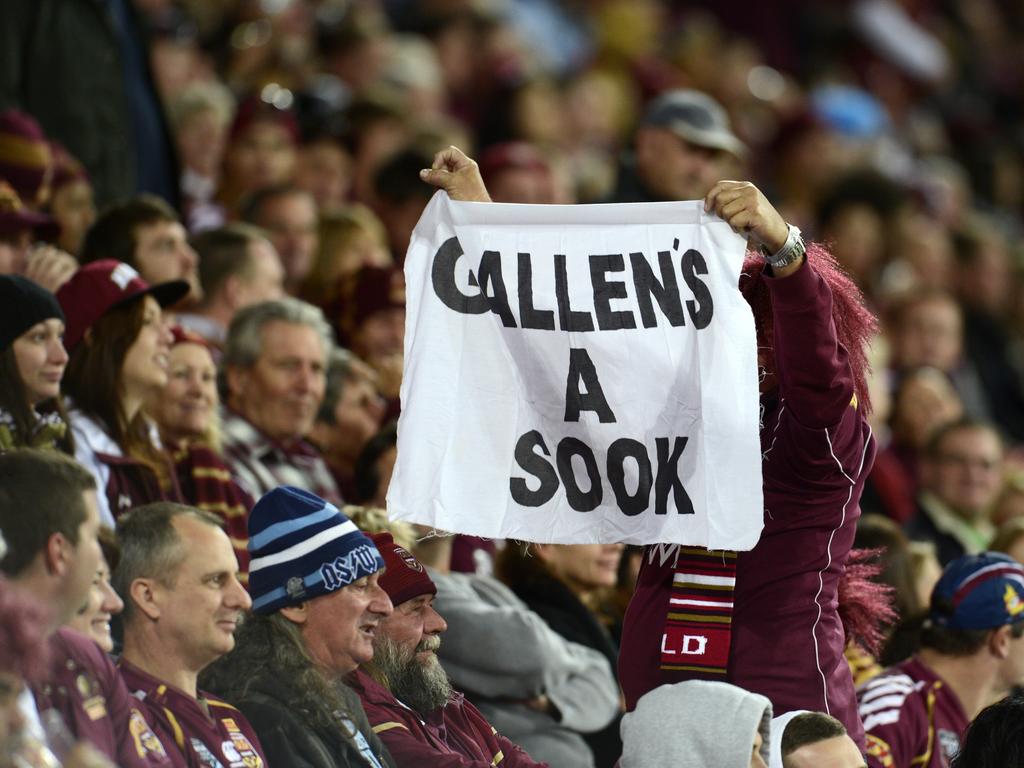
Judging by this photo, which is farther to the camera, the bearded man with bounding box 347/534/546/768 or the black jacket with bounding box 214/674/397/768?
the bearded man with bounding box 347/534/546/768

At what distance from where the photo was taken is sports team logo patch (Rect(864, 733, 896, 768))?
555cm

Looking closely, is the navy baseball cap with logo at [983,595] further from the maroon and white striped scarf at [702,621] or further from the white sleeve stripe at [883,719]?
the maroon and white striped scarf at [702,621]

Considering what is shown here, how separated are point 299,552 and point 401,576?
38cm

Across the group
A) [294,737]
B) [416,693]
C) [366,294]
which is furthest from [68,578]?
[366,294]

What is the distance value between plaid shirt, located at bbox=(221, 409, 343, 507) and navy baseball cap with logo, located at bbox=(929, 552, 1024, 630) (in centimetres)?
204

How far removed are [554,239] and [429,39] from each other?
887 centimetres

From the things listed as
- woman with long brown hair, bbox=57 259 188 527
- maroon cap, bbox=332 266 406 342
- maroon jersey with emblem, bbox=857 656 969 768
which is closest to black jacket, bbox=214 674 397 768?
woman with long brown hair, bbox=57 259 188 527

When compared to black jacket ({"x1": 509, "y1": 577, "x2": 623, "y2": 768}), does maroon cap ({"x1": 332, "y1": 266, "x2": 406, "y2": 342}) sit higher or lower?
higher

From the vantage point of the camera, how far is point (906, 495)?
8984mm

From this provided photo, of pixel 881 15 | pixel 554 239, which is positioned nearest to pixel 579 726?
pixel 554 239

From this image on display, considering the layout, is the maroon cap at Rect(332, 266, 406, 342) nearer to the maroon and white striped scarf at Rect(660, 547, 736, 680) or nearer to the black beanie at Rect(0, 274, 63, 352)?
the black beanie at Rect(0, 274, 63, 352)

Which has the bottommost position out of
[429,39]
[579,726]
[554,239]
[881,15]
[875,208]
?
[579,726]

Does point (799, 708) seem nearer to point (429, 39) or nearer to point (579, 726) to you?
point (579, 726)

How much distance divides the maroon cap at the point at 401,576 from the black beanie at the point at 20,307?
114cm
